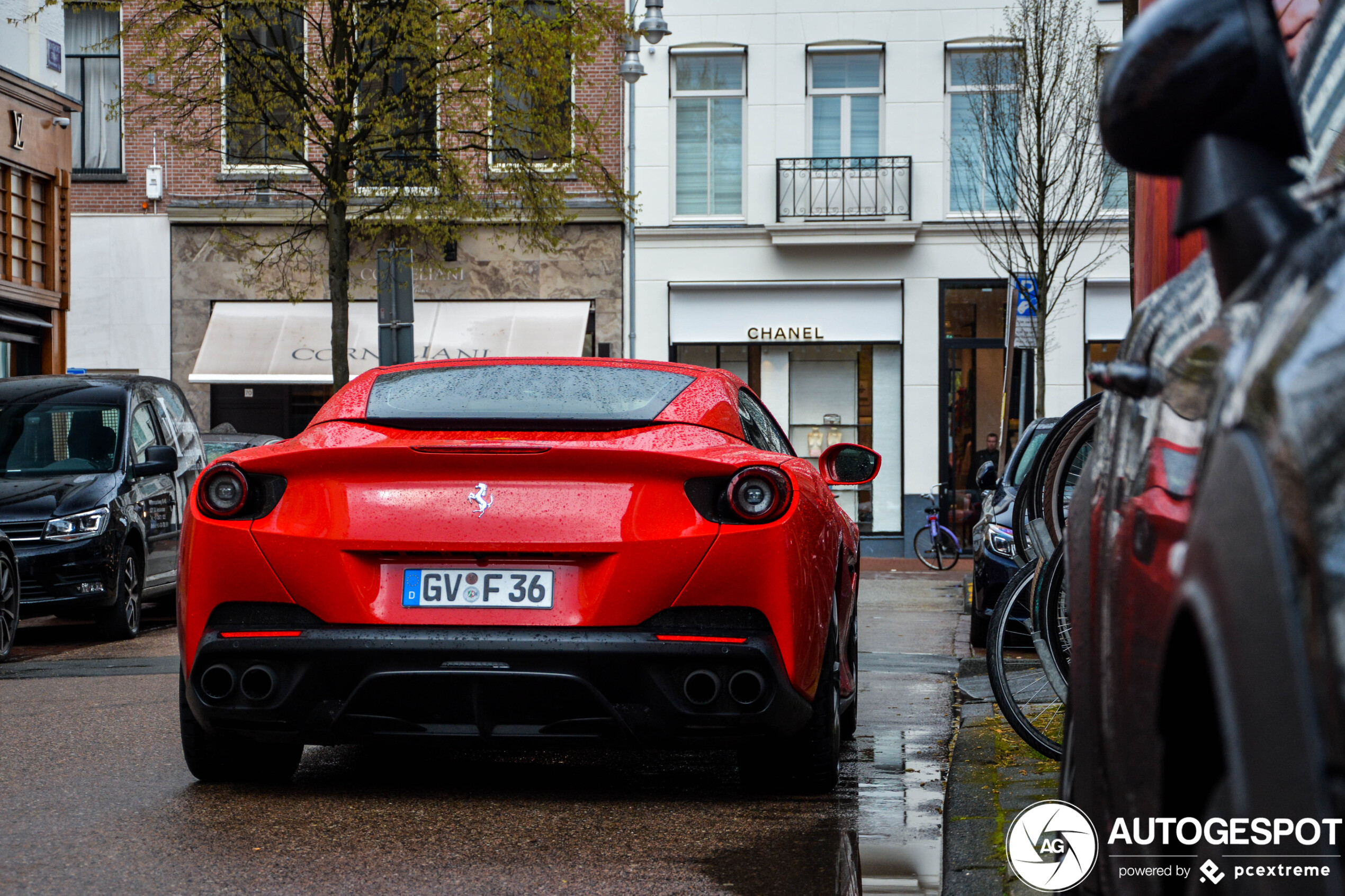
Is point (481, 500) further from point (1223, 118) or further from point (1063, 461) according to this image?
point (1223, 118)

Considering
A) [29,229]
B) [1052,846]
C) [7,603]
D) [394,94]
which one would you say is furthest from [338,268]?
[1052,846]

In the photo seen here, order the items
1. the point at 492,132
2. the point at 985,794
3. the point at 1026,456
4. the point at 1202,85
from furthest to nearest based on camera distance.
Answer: the point at 492,132 → the point at 1026,456 → the point at 985,794 → the point at 1202,85

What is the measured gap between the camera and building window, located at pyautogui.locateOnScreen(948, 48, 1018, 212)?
24.3 m

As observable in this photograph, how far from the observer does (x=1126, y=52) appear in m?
1.90

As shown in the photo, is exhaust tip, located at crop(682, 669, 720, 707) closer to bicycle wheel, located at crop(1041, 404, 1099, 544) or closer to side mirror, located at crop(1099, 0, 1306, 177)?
bicycle wheel, located at crop(1041, 404, 1099, 544)

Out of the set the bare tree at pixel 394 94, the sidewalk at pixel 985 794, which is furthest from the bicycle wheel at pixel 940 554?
the sidewalk at pixel 985 794

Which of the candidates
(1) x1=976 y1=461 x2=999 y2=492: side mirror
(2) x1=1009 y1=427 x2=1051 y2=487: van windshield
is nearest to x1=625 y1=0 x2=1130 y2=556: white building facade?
(2) x1=1009 y1=427 x2=1051 y2=487: van windshield

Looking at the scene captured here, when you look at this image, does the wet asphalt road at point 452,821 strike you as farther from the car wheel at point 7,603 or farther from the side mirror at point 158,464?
the side mirror at point 158,464

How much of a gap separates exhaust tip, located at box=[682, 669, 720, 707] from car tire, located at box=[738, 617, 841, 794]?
438mm

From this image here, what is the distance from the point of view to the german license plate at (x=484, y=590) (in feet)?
16.1

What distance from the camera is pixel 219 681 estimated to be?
16.5 ft

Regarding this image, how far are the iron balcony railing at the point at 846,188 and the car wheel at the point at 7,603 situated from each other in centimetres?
1777

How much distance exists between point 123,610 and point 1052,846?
10.3 metres

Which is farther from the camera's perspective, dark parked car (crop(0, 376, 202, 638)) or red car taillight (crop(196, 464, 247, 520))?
dark parked car (crop(0, 376, 202, 638))
